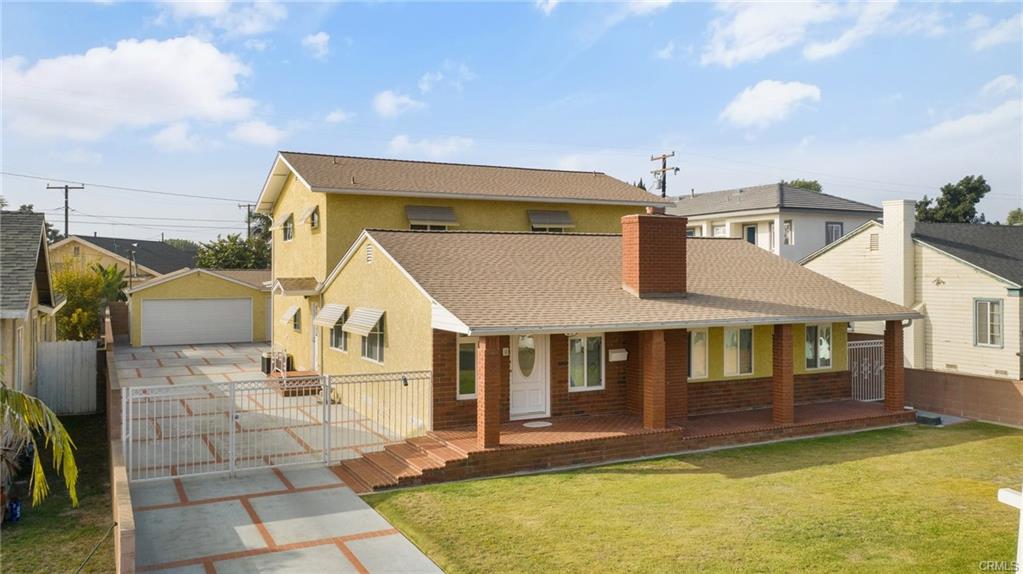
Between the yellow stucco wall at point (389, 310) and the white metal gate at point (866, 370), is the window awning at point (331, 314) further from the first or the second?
the white metal gate at point (866, 370)

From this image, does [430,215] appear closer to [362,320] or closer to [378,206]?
[378,206]

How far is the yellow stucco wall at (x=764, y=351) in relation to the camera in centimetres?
1795

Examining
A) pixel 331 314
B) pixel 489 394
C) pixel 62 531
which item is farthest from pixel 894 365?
pixel 62 531

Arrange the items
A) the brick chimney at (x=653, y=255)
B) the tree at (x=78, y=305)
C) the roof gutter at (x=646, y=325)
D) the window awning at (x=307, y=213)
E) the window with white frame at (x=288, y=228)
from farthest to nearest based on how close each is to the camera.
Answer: the tree at (x=78, y=305), the window with white frame at (x=288, y=228), the window awning at (x=307, y=213), the brick chimney at (x=653, y=255), the roof gutter at (x=646, y=325)

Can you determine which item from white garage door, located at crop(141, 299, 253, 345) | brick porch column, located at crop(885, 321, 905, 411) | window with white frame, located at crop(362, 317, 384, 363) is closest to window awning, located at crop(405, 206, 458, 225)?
window with white frame, located at crop(362, 317, 384, 363)

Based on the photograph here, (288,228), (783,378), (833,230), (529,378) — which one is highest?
(833,230)

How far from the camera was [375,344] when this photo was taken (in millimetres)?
18375

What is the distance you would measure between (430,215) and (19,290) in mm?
13248

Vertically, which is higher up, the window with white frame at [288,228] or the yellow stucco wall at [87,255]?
the yellow stucco wall at [87,255]

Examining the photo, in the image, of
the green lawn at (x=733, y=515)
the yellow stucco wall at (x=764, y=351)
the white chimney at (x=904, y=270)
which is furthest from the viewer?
the white chimney at (x=904, y=270)

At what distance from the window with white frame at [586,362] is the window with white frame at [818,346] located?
6444mm

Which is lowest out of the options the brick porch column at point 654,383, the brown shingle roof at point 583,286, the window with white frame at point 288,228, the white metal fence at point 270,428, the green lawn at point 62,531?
the green lawn at point 62,531

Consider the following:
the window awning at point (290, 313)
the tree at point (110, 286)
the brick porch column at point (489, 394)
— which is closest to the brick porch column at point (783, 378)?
the brick porch column at point (489, 394)

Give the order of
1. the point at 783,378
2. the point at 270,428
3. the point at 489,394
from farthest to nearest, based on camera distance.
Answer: the point at 270,428 < the point at 783,378 < the point at 489,394
